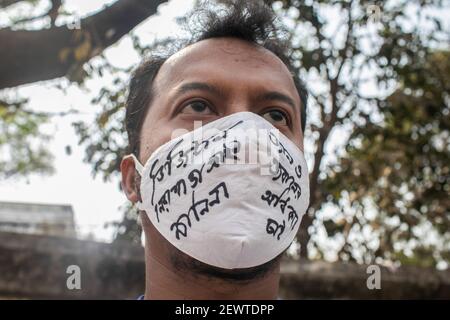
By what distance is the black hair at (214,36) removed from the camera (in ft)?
7.68

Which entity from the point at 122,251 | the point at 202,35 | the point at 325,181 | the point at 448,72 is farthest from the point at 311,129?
the point at 448,72

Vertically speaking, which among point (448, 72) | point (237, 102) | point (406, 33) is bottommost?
point (237, 102)

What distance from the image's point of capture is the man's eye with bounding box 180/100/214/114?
6.84ft

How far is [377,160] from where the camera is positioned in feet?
14.5

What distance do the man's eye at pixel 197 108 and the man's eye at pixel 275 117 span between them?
191 mm

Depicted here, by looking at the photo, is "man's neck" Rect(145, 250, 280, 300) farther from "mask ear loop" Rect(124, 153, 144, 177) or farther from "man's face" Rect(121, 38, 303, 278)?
"mask ear loop" Rect(124, 153, 144, 177)

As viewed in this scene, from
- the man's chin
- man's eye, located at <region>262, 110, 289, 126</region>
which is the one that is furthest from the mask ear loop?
man's eye, located at <region>262, 110, 289, 126</region>

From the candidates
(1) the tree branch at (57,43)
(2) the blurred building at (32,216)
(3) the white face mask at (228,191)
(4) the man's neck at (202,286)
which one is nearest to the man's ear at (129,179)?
(3) the white face mask at (228,191)

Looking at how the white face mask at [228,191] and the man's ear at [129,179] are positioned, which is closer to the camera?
the white face mask at [228,191]

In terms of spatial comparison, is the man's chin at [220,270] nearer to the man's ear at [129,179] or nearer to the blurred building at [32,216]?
Answer: the man's ear at [129,179]

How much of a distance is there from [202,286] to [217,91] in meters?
0.64

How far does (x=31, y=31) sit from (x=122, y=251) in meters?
1.21

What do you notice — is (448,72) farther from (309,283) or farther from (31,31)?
(31,31)

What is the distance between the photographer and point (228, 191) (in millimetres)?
1859
